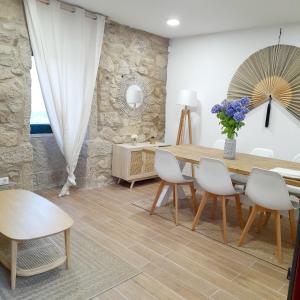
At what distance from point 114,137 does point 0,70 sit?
1.74 m

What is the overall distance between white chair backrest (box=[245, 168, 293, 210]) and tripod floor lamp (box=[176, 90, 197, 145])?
2.11 metres

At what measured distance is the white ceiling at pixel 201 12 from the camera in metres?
2.96

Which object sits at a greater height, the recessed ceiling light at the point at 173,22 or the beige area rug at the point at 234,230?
the recessed ceiling light at the point at 173,22

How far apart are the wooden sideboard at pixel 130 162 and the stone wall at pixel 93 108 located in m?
0.13

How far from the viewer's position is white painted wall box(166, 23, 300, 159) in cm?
358

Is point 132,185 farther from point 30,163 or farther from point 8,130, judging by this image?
point 8,130

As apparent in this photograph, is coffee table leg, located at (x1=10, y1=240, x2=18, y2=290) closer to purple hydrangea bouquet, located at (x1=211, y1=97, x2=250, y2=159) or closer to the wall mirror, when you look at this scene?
purple hydrangea bouquet, located at (x1=211, y1=97, x2=250, y2=159)

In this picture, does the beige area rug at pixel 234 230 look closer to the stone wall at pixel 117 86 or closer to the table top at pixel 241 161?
the table top at pixel 241 161

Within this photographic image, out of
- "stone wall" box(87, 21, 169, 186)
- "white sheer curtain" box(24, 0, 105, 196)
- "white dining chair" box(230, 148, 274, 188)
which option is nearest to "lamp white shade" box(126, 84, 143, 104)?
"stone wall" box(87, 21, 169, 186)

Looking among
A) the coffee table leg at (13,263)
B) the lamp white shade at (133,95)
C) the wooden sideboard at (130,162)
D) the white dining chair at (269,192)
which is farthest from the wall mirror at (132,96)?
the coffee table leg at (13,263)

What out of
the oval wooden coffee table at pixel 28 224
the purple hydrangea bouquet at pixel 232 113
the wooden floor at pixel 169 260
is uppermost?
the purple hydrangea bouquet at pixel 232 113

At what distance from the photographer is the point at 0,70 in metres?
2.95

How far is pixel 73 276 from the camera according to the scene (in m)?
1.99

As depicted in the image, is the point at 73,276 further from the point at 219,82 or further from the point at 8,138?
the point at 219,82
